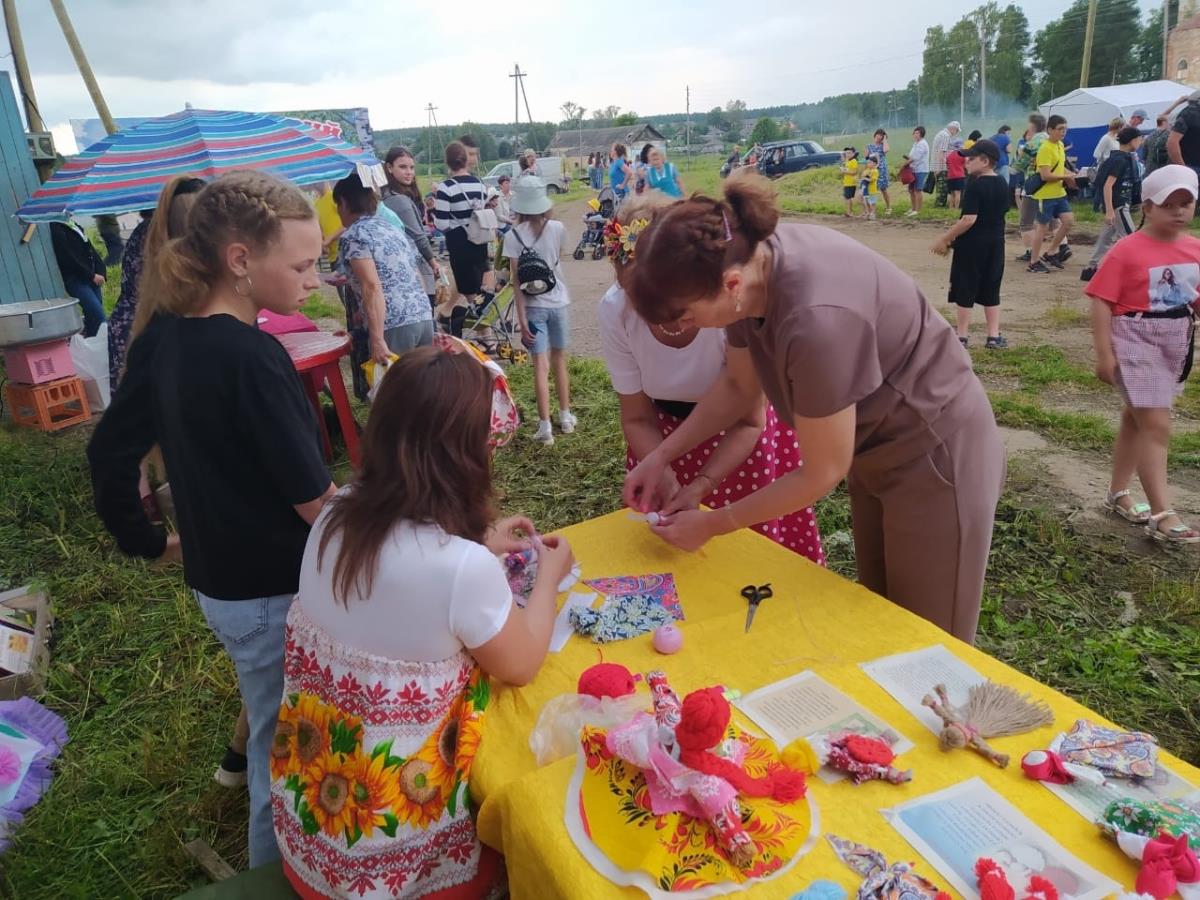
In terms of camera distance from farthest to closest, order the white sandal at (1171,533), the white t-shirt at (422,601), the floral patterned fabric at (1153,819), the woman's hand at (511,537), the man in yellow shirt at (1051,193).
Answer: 1. the man in yellow shirt at (1051,193)
2. the white sandal at (1171,533)
3. the woman's hand at (511,537)
4. the white t-shirt at (422,601)
5. the floral patterned fabric at (1153,819)

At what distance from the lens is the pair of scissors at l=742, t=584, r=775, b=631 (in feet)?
5.67

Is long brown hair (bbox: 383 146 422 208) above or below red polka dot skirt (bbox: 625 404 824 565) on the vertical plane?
above

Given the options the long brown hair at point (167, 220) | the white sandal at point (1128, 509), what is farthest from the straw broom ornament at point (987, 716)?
the white sandal at point (1128, 509)

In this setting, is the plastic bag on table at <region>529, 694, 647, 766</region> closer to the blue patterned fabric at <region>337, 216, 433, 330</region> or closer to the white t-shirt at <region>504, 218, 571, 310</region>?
the blue patterned fabric at <region>337, 216, 433, 330</region>

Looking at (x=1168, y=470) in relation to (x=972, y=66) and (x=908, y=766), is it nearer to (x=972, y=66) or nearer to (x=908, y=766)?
(x=908, y=766)

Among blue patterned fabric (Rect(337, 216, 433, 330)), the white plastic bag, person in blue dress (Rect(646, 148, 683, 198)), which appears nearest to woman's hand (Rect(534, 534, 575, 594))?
blue patterned fabric (Rect(337, 216, 433, 330))

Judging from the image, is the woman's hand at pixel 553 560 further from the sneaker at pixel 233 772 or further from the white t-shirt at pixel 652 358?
the sneaker at pixel 233 772

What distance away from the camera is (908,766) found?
1247 mm

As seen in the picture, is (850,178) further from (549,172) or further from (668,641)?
(549,172)

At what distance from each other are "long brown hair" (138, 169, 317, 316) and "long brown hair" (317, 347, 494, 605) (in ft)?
1.85

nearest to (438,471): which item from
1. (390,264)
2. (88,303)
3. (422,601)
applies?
(422,601)

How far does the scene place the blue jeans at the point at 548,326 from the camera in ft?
17.1

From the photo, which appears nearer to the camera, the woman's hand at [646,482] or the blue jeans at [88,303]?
the woman's hand at [646,482]

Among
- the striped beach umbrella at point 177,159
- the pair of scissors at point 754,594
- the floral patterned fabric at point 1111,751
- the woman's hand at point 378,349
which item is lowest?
the pair of scissors at point 754,594
